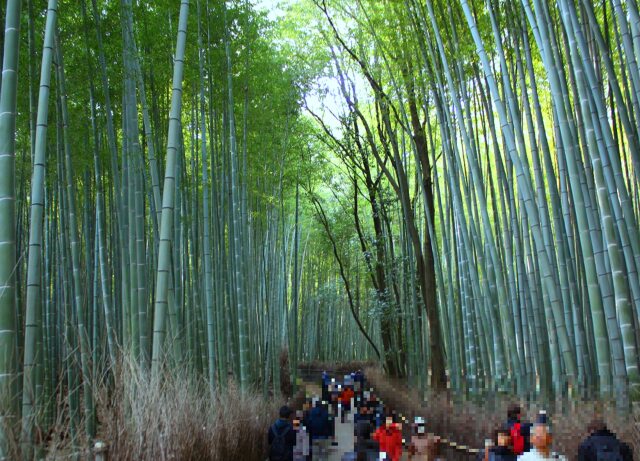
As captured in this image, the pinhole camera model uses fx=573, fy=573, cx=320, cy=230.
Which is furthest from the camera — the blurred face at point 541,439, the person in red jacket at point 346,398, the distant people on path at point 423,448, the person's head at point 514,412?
the person in red jacket at point 346,398

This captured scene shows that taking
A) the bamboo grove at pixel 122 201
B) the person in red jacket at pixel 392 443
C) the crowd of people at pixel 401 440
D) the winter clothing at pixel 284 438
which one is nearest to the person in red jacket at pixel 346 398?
the crowd of people at pixel 401 440

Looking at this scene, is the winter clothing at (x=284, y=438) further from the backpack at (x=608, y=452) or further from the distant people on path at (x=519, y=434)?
the backpack at (x=608, y=452)

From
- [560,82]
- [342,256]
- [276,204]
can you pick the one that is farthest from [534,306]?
[342,256]

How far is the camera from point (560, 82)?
11.3ft

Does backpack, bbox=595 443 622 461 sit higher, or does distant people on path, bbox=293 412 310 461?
backpack, bbox=595 443 622 461

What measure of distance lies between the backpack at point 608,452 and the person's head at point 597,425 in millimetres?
107

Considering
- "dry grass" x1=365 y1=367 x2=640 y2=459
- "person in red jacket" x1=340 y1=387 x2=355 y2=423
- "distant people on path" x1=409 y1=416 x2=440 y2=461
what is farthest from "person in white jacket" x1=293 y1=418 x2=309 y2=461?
"person in red jacket" x1=340 y1=387 x2=355 y2=423

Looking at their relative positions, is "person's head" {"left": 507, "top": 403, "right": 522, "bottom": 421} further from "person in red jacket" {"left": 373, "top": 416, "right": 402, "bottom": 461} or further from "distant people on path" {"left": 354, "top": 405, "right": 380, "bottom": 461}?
"distant people on path" {"left": 354, "top": 405, "right": 380, "bottom": 461}

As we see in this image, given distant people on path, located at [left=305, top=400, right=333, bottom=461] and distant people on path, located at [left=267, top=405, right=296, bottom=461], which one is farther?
distant people on path, located at [left=305, top=400, right=333, bottom=461]

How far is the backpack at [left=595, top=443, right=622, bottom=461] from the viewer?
2361 millimetres

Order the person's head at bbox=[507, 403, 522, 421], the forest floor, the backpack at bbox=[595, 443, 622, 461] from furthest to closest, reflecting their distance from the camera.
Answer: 1. the forest floor
2. the person's head at bbox=[507, 403, 522, 421]
3. the backpack at bbox=[595, 443, 622, 461]

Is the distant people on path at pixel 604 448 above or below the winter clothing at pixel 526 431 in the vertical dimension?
above

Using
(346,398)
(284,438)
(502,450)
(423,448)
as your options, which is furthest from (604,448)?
(346,398)

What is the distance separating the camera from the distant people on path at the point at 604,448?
2373 millimetres
